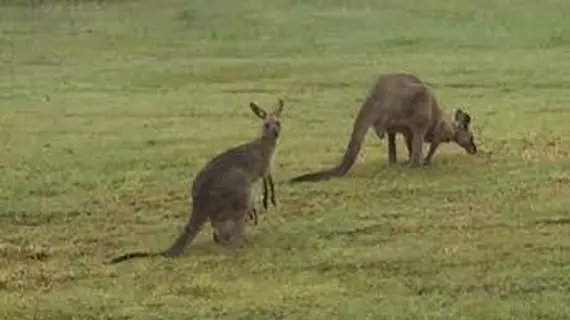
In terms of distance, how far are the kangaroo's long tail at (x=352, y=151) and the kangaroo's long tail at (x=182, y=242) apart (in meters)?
2.91

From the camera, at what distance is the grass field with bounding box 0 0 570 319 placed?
29.5 ft

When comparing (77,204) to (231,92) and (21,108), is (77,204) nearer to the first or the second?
(21,108)

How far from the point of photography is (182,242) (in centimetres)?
1002

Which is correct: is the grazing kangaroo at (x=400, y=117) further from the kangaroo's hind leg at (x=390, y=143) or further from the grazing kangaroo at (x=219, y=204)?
the grazing kangaroo at (x=219, y=204)

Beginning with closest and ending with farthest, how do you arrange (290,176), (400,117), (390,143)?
1. (290,176)
2. (400,117)
3. (390,143)

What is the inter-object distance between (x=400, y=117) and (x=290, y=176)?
45.8 inches

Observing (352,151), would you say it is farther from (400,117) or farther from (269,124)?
(269,124)

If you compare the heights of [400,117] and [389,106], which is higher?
[389,106]

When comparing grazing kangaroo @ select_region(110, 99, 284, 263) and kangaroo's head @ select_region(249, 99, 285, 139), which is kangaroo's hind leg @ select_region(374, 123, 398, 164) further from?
grazing kangaroo @ select_region(110, 99, 284, 263)

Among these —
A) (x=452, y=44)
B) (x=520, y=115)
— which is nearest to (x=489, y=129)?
(x=520, y=115)

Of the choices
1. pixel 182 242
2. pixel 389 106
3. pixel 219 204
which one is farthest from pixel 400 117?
pixel 182 242

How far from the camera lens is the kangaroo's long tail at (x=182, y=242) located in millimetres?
9938

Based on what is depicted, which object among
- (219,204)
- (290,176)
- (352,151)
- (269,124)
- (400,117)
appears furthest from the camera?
(400,117)

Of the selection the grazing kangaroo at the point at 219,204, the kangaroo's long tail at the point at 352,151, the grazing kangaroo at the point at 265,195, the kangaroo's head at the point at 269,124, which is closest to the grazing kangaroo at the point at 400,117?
the kangaroo's long tail at the point at 352,151
